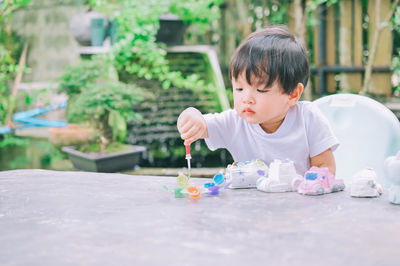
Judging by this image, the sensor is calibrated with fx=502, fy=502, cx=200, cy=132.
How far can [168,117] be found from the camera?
5.20 meters

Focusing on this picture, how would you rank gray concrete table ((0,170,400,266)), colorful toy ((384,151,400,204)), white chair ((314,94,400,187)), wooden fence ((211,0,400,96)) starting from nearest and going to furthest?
gray concrete table ((0,170,400,266))
colorful toy ((384,151,400,204))
white chair ((314,94,400,187))
wooden fence ((211,0,400,96))

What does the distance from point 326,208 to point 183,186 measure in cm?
34

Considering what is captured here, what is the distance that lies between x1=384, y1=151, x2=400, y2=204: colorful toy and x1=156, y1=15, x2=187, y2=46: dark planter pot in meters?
4.51

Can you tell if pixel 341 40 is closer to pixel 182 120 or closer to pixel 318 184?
pixel 182 120

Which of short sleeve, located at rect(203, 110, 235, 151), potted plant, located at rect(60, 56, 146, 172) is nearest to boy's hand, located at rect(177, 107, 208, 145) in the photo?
short sleeve, located at rect(203, 110, 235, 151)

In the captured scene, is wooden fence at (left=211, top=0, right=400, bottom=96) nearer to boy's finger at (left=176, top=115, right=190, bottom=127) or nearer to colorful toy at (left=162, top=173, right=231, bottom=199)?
boy's finger at (left=176, top=115, right=190, bottom=127)

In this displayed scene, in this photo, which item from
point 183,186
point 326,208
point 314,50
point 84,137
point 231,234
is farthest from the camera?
point 314,50

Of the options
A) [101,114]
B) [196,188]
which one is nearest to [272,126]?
[196,188]

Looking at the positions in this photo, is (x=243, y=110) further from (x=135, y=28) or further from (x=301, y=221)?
(x=135, y=28)

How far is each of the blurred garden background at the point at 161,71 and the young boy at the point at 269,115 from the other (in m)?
2.43

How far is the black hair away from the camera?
127 centimetres

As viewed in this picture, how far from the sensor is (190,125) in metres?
1.33

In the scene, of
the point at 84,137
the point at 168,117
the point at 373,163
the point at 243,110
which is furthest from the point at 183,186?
the point at 168,117

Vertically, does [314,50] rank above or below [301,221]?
above
